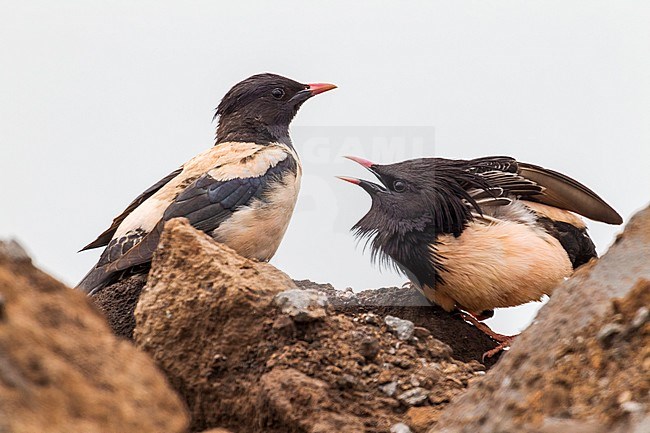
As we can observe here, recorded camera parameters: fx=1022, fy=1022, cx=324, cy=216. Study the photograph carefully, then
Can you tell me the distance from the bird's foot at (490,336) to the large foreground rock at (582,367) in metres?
2.46

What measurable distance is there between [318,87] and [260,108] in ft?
1.90

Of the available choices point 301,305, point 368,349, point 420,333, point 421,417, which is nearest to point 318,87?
point 420,333

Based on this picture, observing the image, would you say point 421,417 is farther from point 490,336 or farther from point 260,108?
point 260,108

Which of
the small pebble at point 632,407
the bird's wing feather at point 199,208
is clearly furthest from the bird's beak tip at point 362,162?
the small pebble at point 632,407

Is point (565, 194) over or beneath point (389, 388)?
over

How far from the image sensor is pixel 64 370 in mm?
2953

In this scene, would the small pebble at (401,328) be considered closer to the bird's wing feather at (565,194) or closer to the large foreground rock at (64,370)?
the large foreground rock at (64,370)

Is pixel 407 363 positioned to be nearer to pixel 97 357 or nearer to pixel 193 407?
pixel 193 407

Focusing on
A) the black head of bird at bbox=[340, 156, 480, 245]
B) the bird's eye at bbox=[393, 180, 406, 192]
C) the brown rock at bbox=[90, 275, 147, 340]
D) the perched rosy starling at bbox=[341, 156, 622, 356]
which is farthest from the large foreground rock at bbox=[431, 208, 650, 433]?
the bird's eye at bbox=[393, 180, 406, 192]

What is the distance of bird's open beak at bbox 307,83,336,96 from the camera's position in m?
8.73

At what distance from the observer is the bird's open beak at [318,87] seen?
8.73 m

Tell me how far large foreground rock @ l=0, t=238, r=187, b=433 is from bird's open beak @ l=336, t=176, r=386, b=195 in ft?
14.8

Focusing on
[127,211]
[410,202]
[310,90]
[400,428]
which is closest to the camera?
[400,428]

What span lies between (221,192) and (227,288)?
221cm
